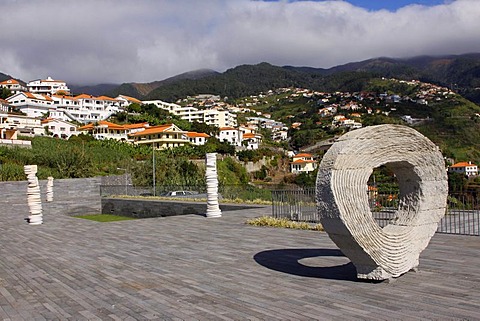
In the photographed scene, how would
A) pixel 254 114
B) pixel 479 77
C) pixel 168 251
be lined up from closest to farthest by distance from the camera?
1. pixel 168 251
2. pixel 254 114
3. pixel 479 77

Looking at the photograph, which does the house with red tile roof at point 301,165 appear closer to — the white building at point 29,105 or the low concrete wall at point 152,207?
the low concrete wall at point 152,207

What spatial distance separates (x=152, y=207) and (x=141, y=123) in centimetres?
5232

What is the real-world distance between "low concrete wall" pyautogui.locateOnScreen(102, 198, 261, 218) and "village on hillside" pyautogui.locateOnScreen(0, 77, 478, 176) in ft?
75.4

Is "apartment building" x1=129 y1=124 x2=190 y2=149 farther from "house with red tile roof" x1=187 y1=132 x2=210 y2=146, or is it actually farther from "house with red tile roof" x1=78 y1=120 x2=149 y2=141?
"house with red tile roof" x1=78 y1=120 x2=149 y2=141

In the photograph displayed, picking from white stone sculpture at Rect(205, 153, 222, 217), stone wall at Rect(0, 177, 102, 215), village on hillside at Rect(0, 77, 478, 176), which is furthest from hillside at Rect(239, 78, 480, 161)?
white stone sculpture at Rect(205, 153, 222, 217)

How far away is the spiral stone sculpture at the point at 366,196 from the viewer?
5.62 metres

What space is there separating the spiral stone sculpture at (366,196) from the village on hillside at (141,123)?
33.7 meters

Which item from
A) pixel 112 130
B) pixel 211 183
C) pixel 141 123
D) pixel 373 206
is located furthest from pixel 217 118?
pixel 373 206

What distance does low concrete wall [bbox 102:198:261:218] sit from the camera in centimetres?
1788

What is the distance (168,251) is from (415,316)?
5.75m

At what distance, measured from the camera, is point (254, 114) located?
136 metres

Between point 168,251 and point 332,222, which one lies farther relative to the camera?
point 168,251

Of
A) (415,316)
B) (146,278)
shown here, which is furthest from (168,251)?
(415,316)

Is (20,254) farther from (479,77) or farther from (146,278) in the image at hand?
(479,77)
